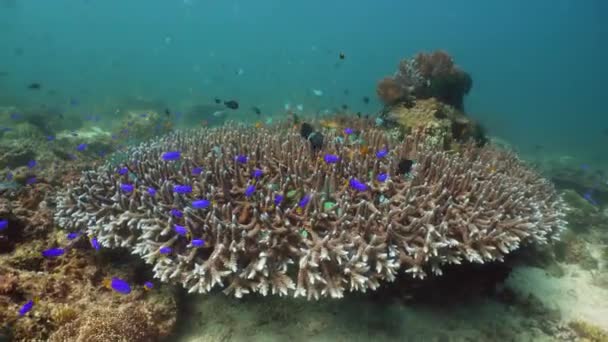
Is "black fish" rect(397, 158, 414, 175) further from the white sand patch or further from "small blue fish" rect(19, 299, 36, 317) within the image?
"small blue fish" rect(19, 299, 36, 317)

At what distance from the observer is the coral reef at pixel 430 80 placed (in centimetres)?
859

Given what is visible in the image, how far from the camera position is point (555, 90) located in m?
103

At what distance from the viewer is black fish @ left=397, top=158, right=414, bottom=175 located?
4.43 meters

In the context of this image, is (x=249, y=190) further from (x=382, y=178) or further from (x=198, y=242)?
(x=382, y=178)

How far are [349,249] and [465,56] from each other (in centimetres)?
16281

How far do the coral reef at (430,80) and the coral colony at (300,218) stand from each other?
3.91 m

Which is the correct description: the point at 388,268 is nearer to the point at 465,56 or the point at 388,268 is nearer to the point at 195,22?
the point at 465,56

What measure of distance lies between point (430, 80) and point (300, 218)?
701 centimetres

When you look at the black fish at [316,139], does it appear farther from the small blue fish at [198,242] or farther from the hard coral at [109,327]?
the hard coral at [109,327]

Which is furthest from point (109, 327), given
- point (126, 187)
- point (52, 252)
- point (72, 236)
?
point (126, 187)

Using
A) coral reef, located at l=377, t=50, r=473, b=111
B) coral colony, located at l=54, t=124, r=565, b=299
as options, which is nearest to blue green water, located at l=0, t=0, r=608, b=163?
coral reef, located at l=377, t=50, r=473, b=111

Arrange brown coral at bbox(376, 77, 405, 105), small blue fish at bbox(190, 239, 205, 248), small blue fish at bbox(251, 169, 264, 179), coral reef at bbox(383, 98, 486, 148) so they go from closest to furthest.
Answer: small blue fish at bbox(190, 239, 205, 248) → small blue fish at bbox(251, 169, 264, 179) → coral reef at bbox(383, 98, 486, 148) → brown coral at bbox(376, 77, 405, 105)

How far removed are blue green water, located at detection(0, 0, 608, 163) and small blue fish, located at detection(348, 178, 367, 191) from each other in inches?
2667

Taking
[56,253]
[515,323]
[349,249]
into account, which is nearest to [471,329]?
[515,323]
